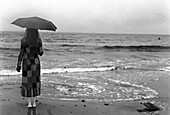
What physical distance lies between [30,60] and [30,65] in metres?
0.10

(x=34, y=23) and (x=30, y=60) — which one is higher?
(x=34, y=23)

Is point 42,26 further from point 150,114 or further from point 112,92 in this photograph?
point 112,92

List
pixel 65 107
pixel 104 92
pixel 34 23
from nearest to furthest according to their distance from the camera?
pixel 34 23 → pixel 65 107 → pixel 104 92

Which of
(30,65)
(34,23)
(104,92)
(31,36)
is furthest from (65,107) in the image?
(34,23)

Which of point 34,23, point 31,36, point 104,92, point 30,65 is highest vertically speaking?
point 34,23

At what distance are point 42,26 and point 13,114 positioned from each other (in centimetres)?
199

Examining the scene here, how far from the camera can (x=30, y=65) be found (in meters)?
4.45

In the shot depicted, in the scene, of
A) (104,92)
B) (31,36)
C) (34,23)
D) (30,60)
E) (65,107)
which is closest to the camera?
(34,23)

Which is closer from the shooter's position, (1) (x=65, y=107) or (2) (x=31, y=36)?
(2) (x=31, y=36)

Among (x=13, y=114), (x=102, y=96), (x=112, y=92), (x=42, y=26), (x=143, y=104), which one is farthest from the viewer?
(x=112, y=92)

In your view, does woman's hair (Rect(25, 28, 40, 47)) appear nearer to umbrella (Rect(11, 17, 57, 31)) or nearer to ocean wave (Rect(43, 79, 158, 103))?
umbrella (Rect(11, 17, 57, 31))

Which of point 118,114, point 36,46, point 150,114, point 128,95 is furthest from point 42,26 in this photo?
point 128,95

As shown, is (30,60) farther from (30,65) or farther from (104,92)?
(104,92)

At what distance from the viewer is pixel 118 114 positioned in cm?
512
